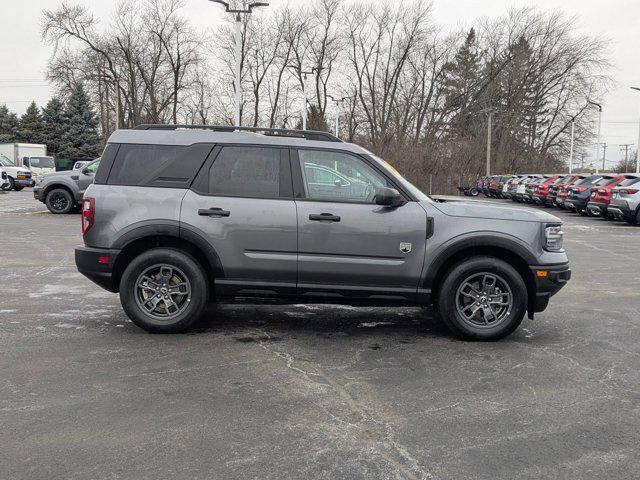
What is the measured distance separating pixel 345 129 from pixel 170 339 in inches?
2093

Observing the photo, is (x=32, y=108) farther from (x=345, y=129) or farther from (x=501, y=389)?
(x=501, y=389)

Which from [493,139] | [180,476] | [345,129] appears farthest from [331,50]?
[180,476]

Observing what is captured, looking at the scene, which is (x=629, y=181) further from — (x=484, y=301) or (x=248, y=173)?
(x=248, y=173)

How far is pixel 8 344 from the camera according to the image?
5.47 m

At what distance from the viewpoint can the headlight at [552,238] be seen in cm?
585

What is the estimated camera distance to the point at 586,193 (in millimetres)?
24578

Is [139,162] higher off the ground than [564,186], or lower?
higher

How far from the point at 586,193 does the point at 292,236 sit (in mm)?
21815

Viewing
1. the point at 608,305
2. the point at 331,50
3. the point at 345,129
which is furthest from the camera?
the point at 345,129

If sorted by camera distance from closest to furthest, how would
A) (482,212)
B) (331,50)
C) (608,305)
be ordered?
(482,212) → (608,305) → (331,50)

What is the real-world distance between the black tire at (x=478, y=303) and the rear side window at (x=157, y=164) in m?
2.63

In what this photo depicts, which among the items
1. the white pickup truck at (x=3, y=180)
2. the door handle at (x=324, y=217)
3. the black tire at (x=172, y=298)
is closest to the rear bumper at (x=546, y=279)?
the door handle at (x=324, y=217)

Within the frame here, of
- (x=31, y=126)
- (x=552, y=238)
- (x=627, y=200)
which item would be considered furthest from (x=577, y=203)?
(x=31, y=126)

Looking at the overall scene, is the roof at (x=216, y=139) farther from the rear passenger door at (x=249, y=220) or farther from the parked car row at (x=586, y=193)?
the parked car row at (x=586, y=193)
